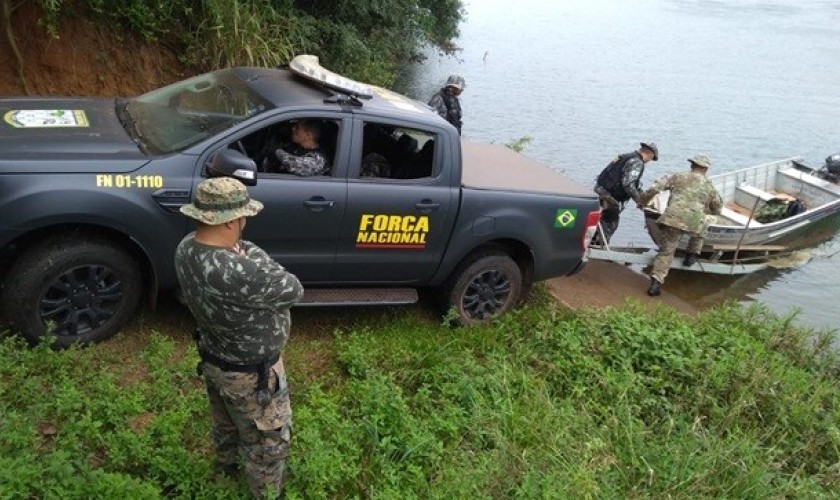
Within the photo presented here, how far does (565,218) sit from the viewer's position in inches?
242

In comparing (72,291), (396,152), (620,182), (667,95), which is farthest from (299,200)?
(667,95)

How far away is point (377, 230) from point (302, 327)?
0.98m

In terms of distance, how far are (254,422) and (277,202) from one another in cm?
184

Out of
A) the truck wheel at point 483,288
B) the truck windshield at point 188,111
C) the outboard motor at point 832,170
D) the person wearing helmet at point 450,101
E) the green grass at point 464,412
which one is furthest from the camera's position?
the outboard motor at point 832,170

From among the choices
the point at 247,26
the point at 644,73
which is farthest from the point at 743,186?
the point at 644,73

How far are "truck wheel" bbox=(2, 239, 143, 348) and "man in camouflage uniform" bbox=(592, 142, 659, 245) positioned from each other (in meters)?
5.27

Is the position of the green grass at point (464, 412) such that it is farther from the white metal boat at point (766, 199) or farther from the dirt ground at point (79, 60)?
the dirt ground at point (79, 60)

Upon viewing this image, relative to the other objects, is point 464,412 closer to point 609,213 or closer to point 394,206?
point 394,206

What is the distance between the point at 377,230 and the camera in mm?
5379

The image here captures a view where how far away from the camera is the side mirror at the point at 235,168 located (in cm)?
440

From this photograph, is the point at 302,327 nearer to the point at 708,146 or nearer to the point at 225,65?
the point at 225,65

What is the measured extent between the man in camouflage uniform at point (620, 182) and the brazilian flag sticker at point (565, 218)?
2.22 meters

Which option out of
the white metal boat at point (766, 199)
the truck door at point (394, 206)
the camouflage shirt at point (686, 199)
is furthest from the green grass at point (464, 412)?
the white metal boat at point (766, 199)

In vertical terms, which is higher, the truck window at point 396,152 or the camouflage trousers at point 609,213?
the truck window at point 396,152
